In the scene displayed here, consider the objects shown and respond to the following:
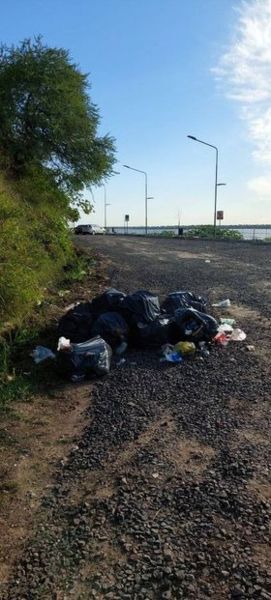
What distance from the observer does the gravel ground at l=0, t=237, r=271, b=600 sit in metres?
2.33

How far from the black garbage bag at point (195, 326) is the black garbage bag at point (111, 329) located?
70 cm

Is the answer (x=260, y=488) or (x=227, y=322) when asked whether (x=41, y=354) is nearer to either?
(x=227, y=322)

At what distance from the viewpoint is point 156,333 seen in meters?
6.01

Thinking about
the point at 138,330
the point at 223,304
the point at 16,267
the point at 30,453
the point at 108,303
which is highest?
the point at 16,267

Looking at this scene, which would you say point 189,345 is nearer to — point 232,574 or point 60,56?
point 232,574

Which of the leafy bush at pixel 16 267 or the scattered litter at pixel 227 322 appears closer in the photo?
the leafy bush at pixel 16 267

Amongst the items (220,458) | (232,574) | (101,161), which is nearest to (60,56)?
(101,161)

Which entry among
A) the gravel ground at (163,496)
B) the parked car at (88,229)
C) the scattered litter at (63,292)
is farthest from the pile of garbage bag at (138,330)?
the parked car at (88,229)

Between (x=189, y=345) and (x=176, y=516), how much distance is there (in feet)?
10.2

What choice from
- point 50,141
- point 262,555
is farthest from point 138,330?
point 50,141

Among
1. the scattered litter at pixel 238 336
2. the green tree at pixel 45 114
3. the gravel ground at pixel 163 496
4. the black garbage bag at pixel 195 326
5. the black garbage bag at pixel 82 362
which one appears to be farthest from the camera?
the green tree at pixel 45 114

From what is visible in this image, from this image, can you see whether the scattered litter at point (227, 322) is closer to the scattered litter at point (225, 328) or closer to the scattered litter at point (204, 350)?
the scattered litter at point (225, 328)

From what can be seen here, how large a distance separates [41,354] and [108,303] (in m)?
1.28

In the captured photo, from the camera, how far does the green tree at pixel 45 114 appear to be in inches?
490
